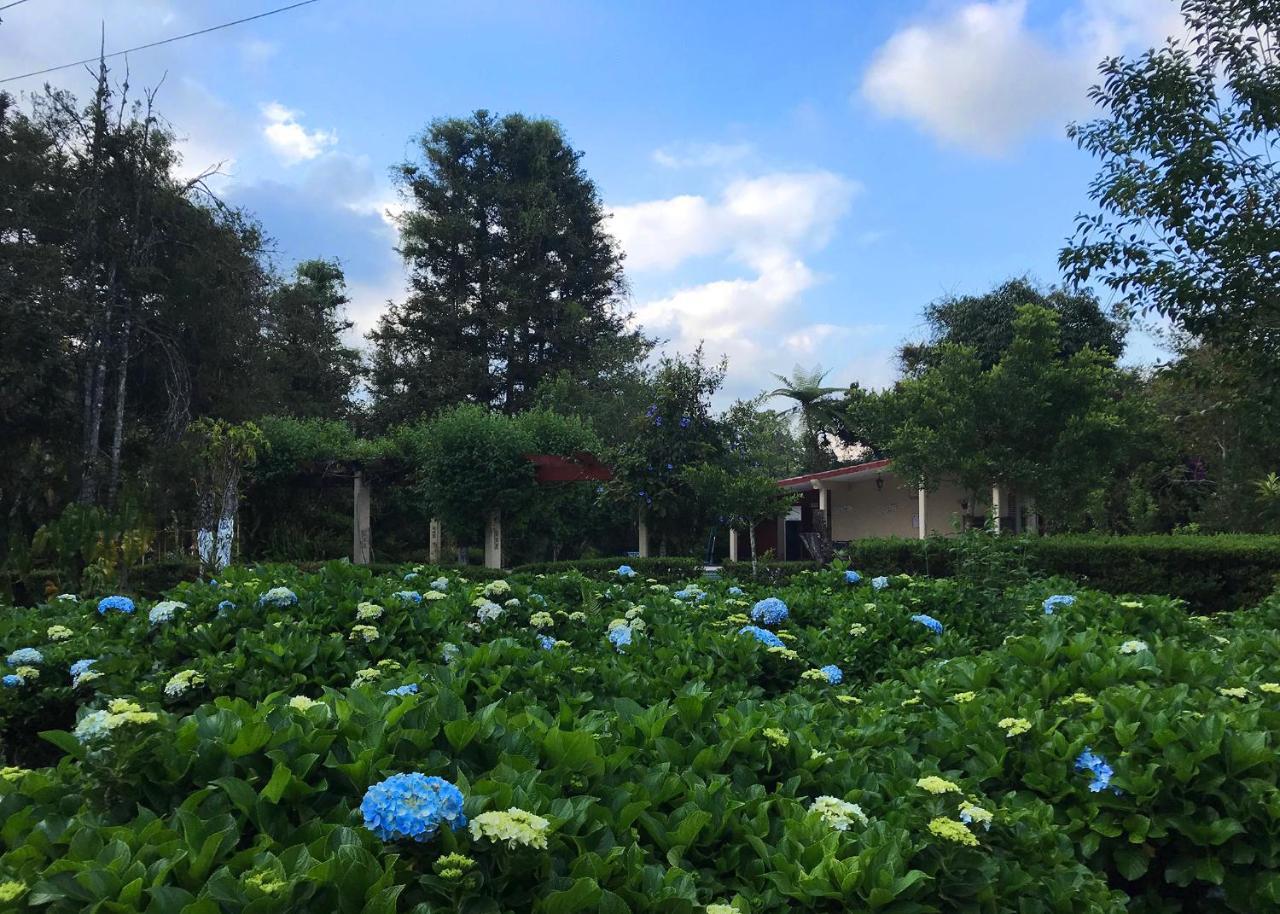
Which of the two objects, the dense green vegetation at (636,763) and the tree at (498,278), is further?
the tree at (498,278)

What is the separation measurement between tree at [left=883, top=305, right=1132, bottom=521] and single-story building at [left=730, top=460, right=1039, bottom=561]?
2.28m

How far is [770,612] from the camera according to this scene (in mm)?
3730

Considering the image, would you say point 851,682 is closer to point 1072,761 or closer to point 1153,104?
point 1072,761

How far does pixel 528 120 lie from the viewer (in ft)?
95.7

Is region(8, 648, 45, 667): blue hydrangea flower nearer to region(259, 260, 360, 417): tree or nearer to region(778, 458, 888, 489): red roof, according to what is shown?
region(778, 458, 888, 489): red roof

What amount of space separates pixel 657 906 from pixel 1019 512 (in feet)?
51.8

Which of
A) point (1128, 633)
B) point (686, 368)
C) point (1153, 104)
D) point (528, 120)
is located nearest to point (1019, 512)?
point (686, 368)

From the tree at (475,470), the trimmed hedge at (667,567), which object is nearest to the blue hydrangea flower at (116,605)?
the trimmed hedge at (667,567)

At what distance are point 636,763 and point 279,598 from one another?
236cm

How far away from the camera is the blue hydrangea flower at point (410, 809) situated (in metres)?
1.30

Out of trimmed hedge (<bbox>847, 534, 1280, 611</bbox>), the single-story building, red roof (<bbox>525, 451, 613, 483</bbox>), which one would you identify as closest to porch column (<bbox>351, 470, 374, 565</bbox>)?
red roof (<bbox>525, 451, 613, 483</bbox>)

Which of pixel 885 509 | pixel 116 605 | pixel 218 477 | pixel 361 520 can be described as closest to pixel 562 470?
pixel 361 520

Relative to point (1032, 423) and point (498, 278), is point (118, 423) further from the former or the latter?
point (498, 278)

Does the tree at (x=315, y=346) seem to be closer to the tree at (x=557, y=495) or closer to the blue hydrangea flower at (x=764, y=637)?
the tree at (x=557, y=495)
